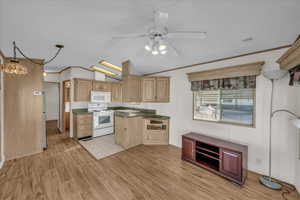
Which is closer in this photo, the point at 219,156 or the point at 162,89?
the point at 219,156

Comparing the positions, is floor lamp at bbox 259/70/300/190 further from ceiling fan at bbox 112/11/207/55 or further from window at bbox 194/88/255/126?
ceiling fan at bbox 112/11/207/55

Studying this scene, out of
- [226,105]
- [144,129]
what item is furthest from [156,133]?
[226,105]

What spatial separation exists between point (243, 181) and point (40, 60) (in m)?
5.12

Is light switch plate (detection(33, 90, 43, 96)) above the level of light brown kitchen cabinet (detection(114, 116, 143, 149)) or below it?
above

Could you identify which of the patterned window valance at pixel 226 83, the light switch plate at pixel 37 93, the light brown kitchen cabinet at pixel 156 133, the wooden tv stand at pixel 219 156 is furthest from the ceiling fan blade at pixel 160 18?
the light switch plate at pixel 37 93

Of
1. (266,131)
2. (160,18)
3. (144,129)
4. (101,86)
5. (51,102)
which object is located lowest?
(144,129)

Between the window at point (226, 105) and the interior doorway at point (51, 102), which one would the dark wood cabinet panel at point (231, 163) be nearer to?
the window at point (226, 105)

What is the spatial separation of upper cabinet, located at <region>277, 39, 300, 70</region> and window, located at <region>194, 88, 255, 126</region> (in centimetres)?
65

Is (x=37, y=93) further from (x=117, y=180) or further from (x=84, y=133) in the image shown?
(x=117, y=180)

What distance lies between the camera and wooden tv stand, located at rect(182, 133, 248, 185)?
2119 millimetres

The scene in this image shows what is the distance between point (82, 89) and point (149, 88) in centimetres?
238

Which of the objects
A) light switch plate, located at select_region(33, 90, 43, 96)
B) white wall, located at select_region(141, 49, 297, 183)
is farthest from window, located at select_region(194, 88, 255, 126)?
light switch plate, located at select_region(33, 90, 43, 96)

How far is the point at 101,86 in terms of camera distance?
4.77 metres

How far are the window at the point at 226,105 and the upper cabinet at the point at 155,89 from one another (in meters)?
0.95
